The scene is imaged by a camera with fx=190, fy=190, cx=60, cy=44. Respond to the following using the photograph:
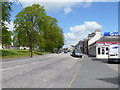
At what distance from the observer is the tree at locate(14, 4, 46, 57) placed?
5381cm

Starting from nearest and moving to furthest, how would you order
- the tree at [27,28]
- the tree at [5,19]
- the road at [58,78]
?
the road at [58,78]
the tree at [5,19]
the tree at [27,28]

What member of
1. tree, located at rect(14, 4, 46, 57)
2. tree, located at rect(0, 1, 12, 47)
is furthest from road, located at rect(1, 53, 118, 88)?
tree, located at rect(14, 4, 46, 57)

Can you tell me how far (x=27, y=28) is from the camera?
173ft

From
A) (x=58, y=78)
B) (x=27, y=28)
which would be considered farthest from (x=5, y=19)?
(x=58, y=78)

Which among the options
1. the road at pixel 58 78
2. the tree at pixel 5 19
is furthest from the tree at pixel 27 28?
the road at pixel 58 78

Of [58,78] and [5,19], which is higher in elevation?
[5,19]

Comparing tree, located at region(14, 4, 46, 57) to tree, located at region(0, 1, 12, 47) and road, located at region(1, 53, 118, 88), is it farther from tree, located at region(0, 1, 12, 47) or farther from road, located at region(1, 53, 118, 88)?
road, located at region(1, 53, 118, 88)

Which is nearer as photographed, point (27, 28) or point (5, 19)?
point (5, 19)

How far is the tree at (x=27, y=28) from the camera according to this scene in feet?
177

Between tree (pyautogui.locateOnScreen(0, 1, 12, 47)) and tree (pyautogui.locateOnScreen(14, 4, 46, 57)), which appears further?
tree (pyautogui.locateOnScreen(14, 4, 46, 57))

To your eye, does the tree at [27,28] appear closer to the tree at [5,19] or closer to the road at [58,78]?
the tree at [5,19]

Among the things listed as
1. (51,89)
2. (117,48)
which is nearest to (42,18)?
(117,48)

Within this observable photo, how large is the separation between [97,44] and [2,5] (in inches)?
885

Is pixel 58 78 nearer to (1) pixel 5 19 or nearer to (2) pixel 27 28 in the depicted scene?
(1) pixel 5 19
